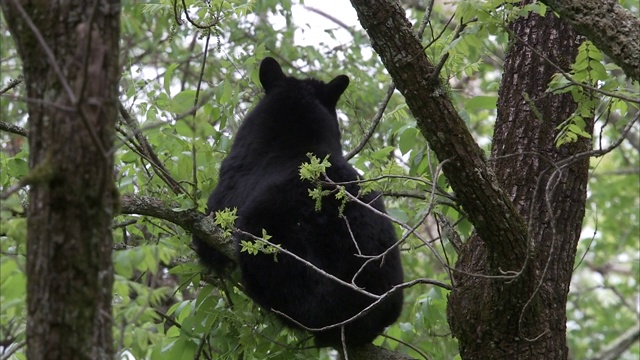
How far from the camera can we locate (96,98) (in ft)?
7.89

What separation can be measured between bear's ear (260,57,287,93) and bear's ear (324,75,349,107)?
0.33m

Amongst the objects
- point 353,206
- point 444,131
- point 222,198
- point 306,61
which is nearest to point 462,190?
point 444,131

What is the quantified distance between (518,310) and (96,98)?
97.0 inches

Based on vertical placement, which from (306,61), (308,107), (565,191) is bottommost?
(565,191)

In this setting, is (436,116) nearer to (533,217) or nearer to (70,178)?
(533,217)

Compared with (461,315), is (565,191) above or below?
above

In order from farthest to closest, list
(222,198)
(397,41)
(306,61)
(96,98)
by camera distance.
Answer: (306,61), (222,198), (397,41), (96,98)

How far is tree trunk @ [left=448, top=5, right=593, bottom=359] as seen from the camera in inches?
166

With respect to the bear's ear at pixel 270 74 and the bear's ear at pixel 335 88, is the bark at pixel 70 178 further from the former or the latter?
the bear's ear at pixel 335 88

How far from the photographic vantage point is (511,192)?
4.55 metres

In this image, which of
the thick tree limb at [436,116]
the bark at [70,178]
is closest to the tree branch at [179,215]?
the thick tree limb at [436,116]

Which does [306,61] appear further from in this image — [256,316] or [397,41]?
[397,41]

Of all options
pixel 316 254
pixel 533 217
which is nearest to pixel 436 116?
pixel 533 217

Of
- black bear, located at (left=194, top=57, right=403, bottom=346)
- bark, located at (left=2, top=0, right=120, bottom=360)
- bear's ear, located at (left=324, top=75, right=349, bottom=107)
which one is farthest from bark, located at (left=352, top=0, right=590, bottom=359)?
bear's ear, located at (left=324, top=75, right=349, bottom=107)
